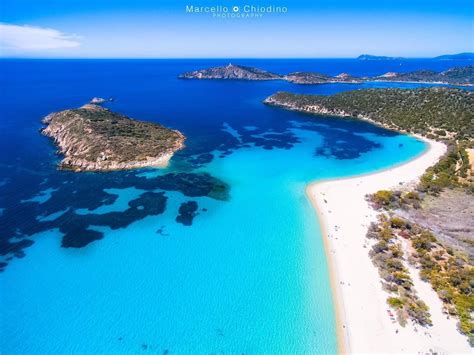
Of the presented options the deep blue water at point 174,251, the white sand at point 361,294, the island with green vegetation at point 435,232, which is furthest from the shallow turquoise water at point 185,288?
the island with green vegetation at point 435,232

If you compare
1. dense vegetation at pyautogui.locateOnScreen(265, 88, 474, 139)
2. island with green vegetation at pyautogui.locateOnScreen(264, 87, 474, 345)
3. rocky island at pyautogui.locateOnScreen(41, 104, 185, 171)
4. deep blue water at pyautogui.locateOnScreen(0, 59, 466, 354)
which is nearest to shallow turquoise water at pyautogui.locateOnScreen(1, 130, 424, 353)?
deep blue water at pyautogui.locateOnScreen(0, 59, 466, 354)

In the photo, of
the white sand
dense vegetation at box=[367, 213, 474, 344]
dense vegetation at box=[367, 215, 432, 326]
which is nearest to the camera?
the white sand

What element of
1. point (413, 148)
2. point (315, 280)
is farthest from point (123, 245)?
point (413, 148)

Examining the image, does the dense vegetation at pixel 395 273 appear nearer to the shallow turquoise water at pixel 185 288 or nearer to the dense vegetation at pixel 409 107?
the shallow turquoise water at pixel 185 288

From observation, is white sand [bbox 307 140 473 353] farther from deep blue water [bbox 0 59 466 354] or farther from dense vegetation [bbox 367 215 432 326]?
deep blue water [bbox 0 59 466 354]

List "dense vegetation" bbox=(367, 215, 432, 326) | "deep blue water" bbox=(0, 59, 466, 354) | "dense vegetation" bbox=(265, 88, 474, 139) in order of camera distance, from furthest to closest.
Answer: "dense vegetation" bbox=(265, 88, 474, 139) < "dense vegetation" bbox=(367, 215, 432, 326) < "deep blue water" bbox=(0, 59, 466, 354)

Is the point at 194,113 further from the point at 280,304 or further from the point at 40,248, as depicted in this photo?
the point at 280,304
